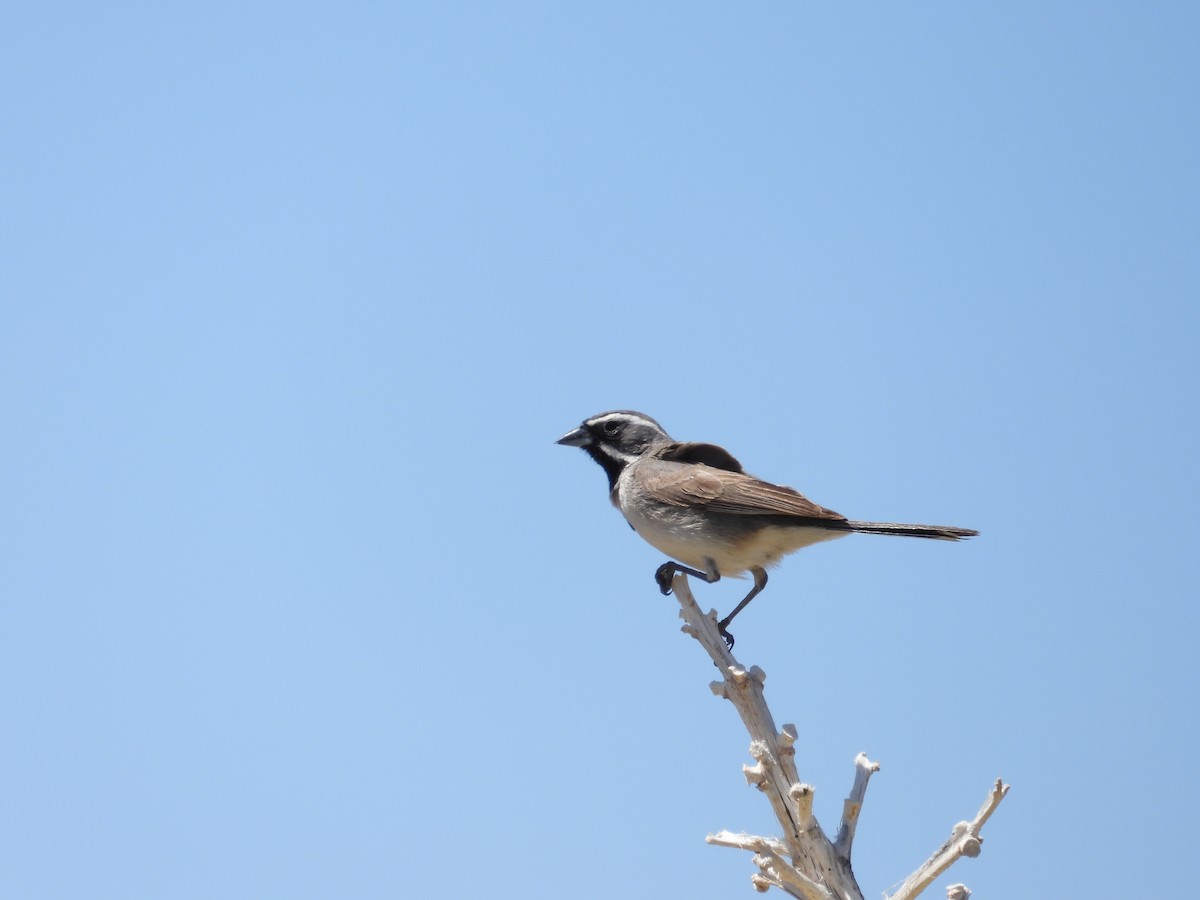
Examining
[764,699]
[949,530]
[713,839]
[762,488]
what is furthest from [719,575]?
[713,839]

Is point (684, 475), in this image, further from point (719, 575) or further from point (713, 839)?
point (713, 839)

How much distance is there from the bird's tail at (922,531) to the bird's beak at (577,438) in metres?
2.95

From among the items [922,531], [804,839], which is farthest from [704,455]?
[804,839]

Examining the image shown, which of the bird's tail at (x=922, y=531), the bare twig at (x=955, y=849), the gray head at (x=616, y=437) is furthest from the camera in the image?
the gray head at (x=616, y=437)

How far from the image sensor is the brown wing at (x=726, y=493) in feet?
28.9

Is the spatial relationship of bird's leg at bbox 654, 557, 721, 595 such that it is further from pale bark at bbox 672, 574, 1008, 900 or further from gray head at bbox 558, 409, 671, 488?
pale bark at bbox 672, 574, 1008, 900

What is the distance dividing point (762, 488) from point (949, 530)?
1.57 metres

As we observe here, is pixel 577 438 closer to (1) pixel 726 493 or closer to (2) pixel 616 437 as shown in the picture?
(2) pixel 616 437

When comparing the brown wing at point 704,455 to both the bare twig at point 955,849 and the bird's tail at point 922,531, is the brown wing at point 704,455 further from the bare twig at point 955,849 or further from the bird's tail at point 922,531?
the bare twig at point 955,849

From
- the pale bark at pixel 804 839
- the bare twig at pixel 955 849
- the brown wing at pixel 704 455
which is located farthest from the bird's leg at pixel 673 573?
the bare twig at pixel 955 849

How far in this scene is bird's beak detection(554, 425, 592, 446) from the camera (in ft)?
34.8

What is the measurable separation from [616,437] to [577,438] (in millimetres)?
355

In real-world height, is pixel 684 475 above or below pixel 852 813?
above

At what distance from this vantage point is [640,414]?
1064 cm
